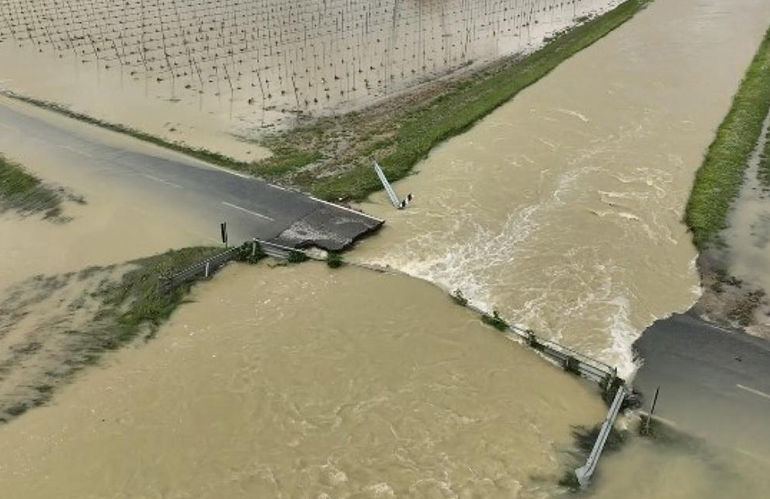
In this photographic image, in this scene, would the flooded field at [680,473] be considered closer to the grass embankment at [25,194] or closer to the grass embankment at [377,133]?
the grass embankment at [377,133]

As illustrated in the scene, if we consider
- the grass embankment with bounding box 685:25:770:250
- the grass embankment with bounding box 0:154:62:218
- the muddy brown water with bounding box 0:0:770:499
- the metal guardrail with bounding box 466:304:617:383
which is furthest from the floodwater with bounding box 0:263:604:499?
the grass embankment with bounding box 685:25:770:250

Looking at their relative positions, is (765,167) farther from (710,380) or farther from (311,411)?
(311,411)

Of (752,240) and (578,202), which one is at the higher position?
(578,202)

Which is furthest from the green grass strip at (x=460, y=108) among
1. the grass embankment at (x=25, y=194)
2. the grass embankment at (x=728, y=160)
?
the grass embankment at (x=25, y=194)

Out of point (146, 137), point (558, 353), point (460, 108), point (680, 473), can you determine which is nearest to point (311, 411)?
point (558, 353)

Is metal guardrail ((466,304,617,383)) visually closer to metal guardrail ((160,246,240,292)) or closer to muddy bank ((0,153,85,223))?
metal guardrail ((160,246,240,292))
